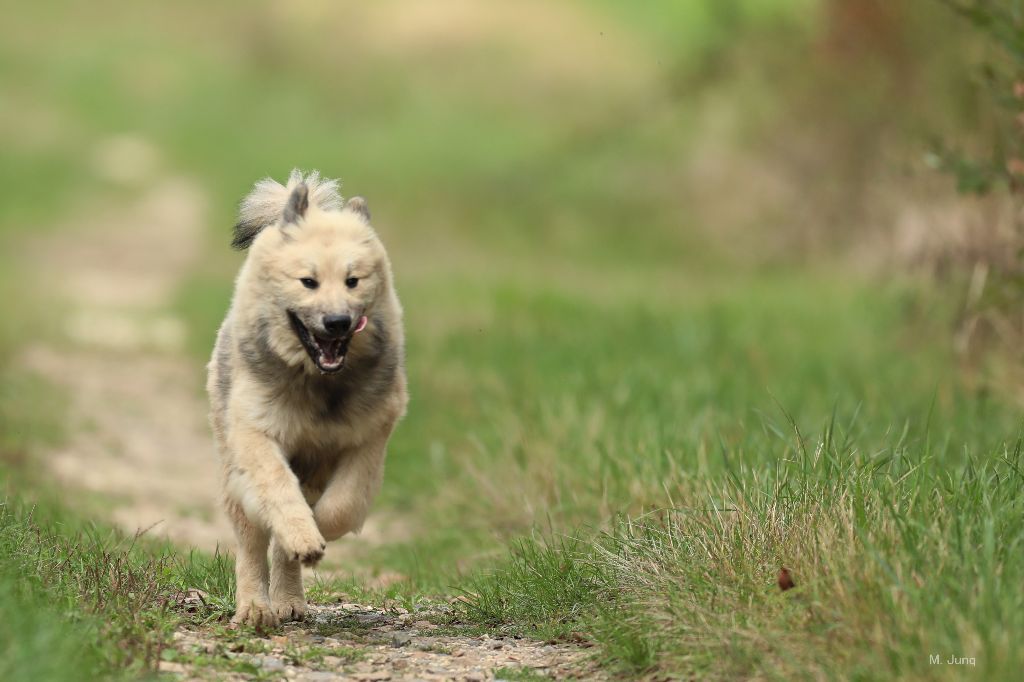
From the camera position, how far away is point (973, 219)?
37.6 feet

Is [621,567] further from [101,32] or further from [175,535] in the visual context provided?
[101,32]

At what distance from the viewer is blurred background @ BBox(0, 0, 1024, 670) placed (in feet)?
29.0

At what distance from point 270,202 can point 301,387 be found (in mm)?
949

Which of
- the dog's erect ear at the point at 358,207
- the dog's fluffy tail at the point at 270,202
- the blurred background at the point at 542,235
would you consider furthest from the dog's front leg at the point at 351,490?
the blurred background at the point at 542,235

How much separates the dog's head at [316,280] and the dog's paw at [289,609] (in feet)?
3.38

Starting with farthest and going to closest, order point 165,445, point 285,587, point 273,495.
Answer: point 165,445
point 285,587
point 273,495

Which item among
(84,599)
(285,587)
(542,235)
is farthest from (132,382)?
(542,235)

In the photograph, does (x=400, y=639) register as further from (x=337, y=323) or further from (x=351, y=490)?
(x=337, y=323)

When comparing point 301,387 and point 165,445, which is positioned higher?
point 301,387

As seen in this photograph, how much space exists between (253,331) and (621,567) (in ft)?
5.72

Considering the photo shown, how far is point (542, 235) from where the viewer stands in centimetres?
2170

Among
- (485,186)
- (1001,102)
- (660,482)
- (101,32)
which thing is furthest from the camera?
(101,32)

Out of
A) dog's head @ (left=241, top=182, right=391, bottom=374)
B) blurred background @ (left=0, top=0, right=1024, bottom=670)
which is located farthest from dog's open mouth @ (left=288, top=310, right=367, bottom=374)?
blurred background @ (left=0, top=0, right=1024, bottom=670)

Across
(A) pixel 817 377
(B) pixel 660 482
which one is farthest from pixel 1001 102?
(A) pixel 817 377
